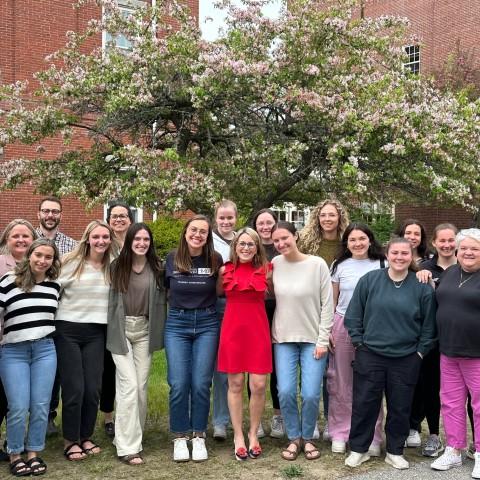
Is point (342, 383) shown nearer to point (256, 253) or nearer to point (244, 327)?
point (244, 327)

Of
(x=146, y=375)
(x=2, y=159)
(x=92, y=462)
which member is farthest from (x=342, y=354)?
(x=2, y=159)

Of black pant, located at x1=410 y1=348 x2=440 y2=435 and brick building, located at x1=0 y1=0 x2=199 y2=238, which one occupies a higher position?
brick building, located at x1=0 y1=0 x2=199 y2=238

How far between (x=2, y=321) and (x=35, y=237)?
86 centimetres

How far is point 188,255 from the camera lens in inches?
207

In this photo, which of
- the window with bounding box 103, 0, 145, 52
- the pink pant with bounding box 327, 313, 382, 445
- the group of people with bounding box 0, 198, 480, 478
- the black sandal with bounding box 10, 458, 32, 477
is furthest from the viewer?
the window with bounding box 103, 0, 145, 52

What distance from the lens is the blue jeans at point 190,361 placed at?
5.21m

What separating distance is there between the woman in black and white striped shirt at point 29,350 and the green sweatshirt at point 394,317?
2.50 meters

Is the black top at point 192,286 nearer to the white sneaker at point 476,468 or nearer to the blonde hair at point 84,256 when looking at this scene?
the blonde hair at point 84,256

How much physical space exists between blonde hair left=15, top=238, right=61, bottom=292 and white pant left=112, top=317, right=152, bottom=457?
0.73m

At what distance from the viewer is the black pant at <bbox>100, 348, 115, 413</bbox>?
Result: 18.5ft

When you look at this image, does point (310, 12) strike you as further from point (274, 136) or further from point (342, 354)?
point (342, 354)

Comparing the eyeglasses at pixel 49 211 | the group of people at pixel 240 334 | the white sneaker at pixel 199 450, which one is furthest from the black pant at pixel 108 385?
the eyeglasses at pixel 49 211

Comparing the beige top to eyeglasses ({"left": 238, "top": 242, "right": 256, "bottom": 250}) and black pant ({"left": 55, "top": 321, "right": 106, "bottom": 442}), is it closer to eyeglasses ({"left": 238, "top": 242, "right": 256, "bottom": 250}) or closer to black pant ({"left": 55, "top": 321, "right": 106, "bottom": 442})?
black pant ({"left": 55, "top": 321, "right": 106, "bottom": 442})

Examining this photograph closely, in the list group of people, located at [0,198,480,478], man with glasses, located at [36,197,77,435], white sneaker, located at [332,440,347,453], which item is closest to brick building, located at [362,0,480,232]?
group of people, located at [0,198,480,478]
